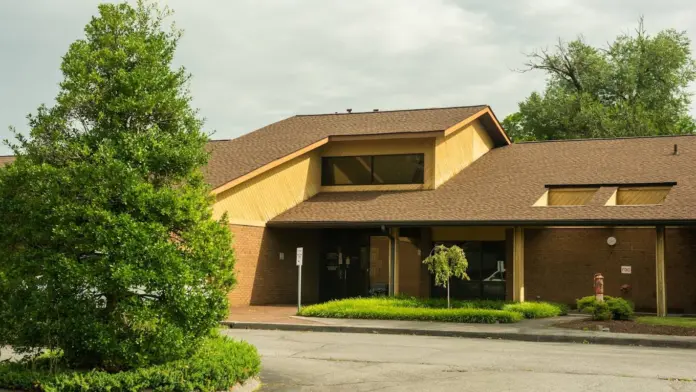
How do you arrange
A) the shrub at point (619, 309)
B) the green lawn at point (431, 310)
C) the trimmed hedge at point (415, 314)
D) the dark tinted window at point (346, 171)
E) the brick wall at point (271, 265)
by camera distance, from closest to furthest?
1. the shrub at point (619, 309)
2. the trimmed hedge at point (415, 314)
3. the green lawn at point (431, 310)
4. the brick wall at point (271, 265)
5. the dark tinted window at point (346, 171)

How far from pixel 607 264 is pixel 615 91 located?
2685 centimetres

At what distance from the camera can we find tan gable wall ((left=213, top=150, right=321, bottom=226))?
2502cm

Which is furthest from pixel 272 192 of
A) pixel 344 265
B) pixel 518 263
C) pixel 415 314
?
pixel 518 263

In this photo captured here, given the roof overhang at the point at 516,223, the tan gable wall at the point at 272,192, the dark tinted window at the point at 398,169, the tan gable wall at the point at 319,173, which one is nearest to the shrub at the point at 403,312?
the roof overhang at the point at 516,223

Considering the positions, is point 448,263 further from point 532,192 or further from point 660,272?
point 660,272

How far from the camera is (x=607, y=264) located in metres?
25.1

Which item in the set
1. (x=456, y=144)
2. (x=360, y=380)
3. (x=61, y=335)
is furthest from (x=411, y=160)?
(x=61, y=335)

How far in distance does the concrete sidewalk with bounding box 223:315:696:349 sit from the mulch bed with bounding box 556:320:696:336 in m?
0.60

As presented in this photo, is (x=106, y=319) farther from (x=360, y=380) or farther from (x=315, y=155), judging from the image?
(x=315, y=155)

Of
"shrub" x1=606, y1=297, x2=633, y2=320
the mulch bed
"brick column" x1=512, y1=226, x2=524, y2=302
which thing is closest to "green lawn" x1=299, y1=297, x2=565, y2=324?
"brick column" x1=512, y1=226, x2=524, y2=302

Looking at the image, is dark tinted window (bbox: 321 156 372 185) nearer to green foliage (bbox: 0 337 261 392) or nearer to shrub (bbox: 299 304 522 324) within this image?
shrub (bbox: 299 304 522 324)

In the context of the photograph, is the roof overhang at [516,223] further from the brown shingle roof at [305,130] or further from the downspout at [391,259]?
the brown shingle roof at [305,130]

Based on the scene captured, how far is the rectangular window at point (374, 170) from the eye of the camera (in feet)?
95.6

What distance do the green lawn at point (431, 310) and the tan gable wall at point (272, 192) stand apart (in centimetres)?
463
